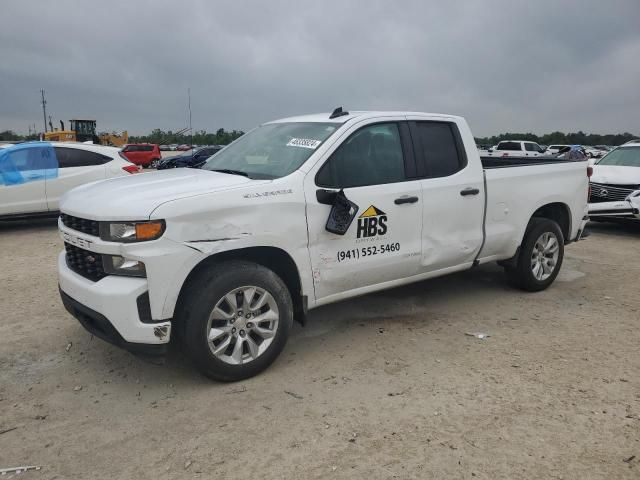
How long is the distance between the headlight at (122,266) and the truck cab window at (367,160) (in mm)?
1391

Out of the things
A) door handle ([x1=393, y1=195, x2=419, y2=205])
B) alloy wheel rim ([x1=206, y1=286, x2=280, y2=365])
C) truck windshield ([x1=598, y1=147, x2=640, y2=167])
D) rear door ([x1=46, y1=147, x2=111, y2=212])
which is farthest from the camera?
truck windshield ([x1=598, y1=147, x2=640, y2=167])

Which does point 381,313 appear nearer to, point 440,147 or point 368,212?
point 368,212

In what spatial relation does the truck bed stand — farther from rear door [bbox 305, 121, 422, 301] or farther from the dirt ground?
rear door [bbox 305, 121, 422, 301]

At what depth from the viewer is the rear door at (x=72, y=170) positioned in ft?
29.8

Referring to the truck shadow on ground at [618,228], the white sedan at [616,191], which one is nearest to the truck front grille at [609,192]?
the white sedan at [616,191]

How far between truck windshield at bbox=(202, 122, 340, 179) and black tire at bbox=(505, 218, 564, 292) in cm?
255

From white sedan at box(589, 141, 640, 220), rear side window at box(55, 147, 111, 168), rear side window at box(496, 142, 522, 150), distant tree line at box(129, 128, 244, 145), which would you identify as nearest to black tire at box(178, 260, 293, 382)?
rear side window at box(55, 147, 111, 168)

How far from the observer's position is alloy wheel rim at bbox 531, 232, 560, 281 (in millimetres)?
5414

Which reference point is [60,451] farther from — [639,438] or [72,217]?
[639,438]

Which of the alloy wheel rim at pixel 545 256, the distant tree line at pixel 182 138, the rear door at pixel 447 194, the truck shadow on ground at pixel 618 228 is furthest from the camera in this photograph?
the distant tree line at pixel 182 138

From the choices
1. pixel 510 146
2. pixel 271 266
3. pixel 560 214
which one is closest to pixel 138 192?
pixel 271 266

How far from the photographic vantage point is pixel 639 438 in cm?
285

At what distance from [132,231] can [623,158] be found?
10320 mm

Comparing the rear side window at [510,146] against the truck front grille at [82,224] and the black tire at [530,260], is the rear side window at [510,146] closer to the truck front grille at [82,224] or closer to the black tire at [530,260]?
the black tire at [530,260]
